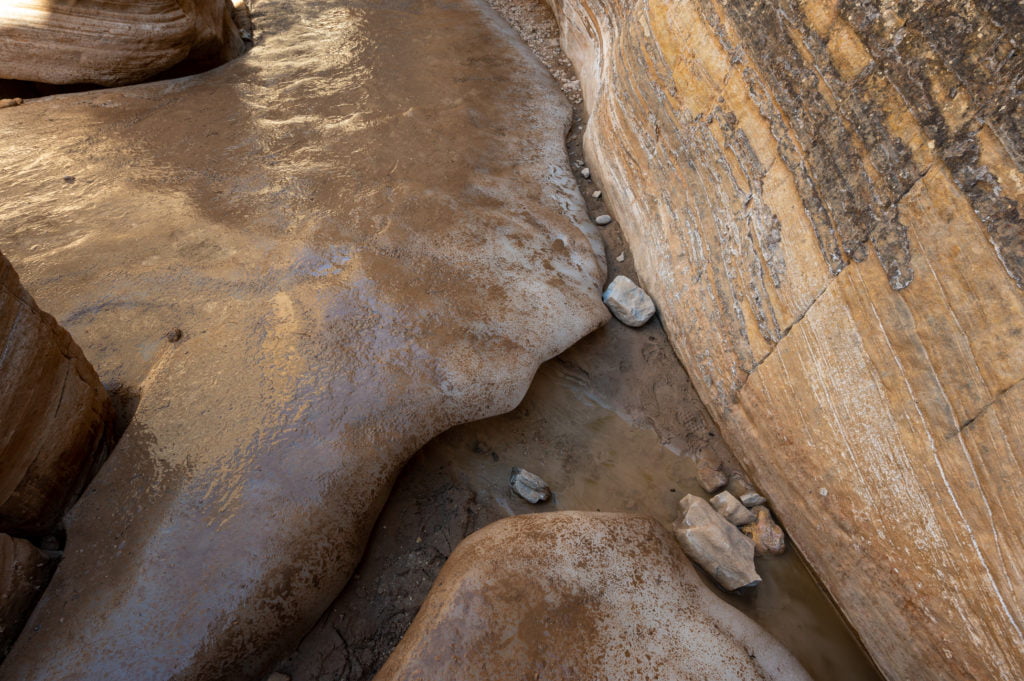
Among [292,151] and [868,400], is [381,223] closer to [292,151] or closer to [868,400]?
[292,151]

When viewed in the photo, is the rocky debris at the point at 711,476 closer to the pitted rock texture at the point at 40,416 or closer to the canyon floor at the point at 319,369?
the canyon floor at the point at 319,369

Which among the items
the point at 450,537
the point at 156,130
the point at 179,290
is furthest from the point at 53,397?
the point at 156,130

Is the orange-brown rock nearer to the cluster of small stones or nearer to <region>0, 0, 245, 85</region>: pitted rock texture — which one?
the cluster of small stones

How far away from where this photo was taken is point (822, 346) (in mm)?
2025

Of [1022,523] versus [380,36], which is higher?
[1022,523]

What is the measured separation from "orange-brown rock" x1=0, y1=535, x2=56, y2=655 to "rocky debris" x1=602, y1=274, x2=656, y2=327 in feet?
8.21

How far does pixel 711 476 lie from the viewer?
249cm

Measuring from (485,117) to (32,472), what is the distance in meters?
3.18

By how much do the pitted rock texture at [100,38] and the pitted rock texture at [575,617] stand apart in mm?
4112

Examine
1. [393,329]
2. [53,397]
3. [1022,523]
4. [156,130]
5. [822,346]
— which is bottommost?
[156,130]

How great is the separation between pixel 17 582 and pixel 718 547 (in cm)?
229

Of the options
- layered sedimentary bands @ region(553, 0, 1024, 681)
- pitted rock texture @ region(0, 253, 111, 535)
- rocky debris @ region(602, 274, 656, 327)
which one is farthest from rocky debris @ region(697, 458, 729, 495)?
pitted rock texture @ region(0, 253, 111, 535)

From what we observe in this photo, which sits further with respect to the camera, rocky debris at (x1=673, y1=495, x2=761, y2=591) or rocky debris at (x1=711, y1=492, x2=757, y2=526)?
rocky debris at (x1=711, y1=492, x2=757, y2=526)

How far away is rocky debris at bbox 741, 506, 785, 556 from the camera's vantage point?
7.49 feet
